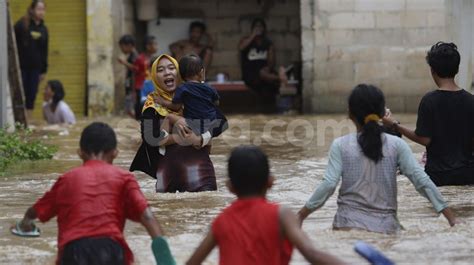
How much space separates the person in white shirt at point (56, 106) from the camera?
1698cm

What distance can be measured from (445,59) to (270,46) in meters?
11.5

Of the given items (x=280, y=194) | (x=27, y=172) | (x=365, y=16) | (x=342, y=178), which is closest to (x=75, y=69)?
(x=365, y=16)

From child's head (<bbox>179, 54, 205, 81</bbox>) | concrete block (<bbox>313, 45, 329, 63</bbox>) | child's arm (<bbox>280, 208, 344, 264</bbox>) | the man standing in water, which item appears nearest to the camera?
child's arm (<bbox>280, 208, 344, 264</bbox>)

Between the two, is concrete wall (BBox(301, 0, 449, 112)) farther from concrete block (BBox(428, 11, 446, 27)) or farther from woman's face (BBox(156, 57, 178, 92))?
woman's face (BBox(156, 57, 178, 92))

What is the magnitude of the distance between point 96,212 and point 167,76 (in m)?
3.72

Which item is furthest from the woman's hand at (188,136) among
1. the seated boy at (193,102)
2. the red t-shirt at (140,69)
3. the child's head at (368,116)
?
the red t-shirt at (140,69)

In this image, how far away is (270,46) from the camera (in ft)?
65.7

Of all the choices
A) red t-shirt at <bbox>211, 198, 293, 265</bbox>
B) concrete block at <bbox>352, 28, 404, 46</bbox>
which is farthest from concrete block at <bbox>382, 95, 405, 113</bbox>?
red t-shirt at <bbox>211, 198, 293, 265</bbox>

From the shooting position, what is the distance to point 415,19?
62.4 ft

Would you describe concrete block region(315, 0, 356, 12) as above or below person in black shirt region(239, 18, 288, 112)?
above

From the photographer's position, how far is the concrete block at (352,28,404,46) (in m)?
19.1

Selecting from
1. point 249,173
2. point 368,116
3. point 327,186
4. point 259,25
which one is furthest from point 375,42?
point 249,173

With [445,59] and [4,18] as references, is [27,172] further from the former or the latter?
[445,59]

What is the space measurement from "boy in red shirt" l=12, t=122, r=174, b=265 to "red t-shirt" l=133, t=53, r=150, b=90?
476 inches
